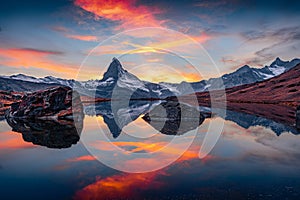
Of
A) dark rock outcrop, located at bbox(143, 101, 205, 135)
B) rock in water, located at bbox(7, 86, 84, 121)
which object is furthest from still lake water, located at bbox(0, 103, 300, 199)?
rock in water, located at bbox(7, 86, 84, 121)

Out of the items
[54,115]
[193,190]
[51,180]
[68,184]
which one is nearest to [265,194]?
[193,190]

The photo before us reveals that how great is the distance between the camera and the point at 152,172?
20750mm

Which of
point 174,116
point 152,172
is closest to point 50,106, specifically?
point 174,116

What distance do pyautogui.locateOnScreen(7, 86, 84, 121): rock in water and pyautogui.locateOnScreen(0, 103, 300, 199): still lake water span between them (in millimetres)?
27488

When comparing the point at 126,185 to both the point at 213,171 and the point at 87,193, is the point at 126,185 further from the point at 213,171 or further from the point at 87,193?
the point at 213,171

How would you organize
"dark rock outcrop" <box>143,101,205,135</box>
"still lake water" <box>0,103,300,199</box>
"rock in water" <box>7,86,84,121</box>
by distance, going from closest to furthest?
"still lake water" <box>0,103,300,199</box>
"dark rock outcrop" <box>143,101,205,135</box>
"rock in water" <box>7,86,84,121</box>

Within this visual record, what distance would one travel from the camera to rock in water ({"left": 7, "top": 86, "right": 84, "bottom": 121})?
202 ft

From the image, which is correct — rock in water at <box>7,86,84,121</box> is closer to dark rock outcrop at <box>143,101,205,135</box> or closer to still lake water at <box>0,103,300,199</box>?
dark rock outcrop at <box>143,101,205,135</box>

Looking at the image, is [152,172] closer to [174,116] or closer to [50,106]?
[174,116]

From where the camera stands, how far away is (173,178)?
19.1 m

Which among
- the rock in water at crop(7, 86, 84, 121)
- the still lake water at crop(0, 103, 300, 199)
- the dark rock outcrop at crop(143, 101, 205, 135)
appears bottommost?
the still lake water at crop(0, 103, 300, 199)

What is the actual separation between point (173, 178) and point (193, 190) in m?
2.48

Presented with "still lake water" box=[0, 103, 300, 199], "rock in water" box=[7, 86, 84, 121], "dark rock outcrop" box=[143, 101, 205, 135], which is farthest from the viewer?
"rock in water" box=[7, 86, 84, 121]

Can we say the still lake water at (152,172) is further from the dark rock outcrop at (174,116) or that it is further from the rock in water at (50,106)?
the rock in water at (50,106)
